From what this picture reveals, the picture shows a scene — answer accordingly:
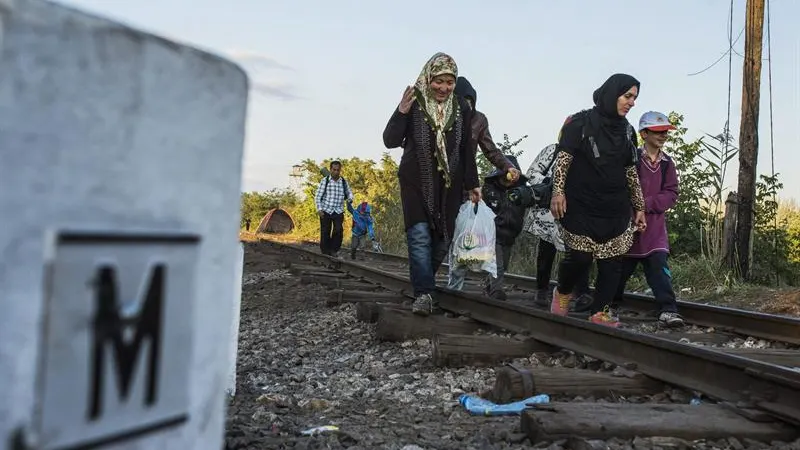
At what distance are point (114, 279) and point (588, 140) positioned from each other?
4.51m

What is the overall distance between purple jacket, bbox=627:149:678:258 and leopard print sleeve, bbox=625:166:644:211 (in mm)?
411

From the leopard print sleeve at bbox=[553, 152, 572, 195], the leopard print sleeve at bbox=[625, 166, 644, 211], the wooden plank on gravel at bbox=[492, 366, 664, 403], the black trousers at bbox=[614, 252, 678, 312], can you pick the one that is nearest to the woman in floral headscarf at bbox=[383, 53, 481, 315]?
the leopard print sleeve at bbox=[553, 152, 572, 195]

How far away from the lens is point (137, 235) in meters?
0.98

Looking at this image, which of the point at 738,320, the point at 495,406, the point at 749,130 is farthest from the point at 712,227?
the point at 495,406

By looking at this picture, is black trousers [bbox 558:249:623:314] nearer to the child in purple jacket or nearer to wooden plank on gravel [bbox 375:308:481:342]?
the child in purple jacket

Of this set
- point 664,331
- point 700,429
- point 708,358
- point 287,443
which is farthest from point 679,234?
point 287,443

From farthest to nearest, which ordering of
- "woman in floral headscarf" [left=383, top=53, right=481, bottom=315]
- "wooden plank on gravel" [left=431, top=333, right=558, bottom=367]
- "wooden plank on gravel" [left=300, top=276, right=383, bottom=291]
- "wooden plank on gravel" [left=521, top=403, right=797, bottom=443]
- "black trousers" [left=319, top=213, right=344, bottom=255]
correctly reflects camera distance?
"black trousers" [left=319, top=213, right=344, bottom=255]
"wooden plank on gravel" [left=300, top=276, right=383, bottom=291]
"woman in floral headscarf" [left=383, top=53, right=481, bottom=315]
"wooden plank on gravel" [left=431, top=333, right=558, bottom=367]
"wooden plank on gravel" [left=521, top=403, right=797, bottom=443]

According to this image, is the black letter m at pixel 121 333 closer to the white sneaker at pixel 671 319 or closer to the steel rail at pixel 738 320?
the steel rail at pixel 738 320

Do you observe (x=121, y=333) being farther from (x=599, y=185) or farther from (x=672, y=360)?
(x=599, y=185)

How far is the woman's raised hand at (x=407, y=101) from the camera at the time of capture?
207 inches

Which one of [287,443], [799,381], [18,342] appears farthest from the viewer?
[799,381]

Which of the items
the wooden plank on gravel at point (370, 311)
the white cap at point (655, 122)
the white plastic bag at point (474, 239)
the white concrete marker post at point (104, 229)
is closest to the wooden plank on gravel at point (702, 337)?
the white plastic bag at point (474, 239)

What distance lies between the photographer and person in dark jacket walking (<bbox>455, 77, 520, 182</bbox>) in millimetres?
5746

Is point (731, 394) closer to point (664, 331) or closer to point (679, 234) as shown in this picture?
point (664, 331)
